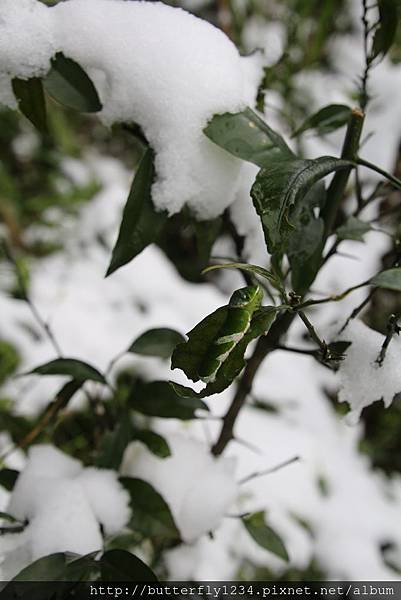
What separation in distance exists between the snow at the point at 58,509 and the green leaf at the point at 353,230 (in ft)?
1.33

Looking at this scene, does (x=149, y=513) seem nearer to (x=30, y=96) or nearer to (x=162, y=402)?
(x=162, y=402)

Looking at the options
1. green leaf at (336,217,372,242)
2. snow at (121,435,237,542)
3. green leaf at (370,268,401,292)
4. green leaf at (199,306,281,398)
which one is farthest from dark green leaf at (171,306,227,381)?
snow at (121,435,237,542)

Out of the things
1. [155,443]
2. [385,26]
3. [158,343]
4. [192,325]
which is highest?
[385,26]

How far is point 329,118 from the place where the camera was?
Result: 1.83 feet

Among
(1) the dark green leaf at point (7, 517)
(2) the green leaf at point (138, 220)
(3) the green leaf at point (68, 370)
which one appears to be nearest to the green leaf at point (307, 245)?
(2) the green leaf at point (138, 220)

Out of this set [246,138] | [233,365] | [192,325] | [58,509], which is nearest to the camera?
[233,365]

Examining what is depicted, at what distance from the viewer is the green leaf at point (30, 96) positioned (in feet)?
1.60

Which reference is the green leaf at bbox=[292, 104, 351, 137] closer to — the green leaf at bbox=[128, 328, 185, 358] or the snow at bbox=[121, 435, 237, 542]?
the green leaf at bbox=[128, 328, 185, 358]

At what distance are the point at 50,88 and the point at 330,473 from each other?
990 mm

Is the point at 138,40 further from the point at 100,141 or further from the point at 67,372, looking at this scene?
the point at 100,141

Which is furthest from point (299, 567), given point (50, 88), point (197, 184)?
point (50, 88)

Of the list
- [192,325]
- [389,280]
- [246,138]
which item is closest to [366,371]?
[389,280]

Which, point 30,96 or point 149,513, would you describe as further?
point 149,513

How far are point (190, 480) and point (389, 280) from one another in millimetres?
431
